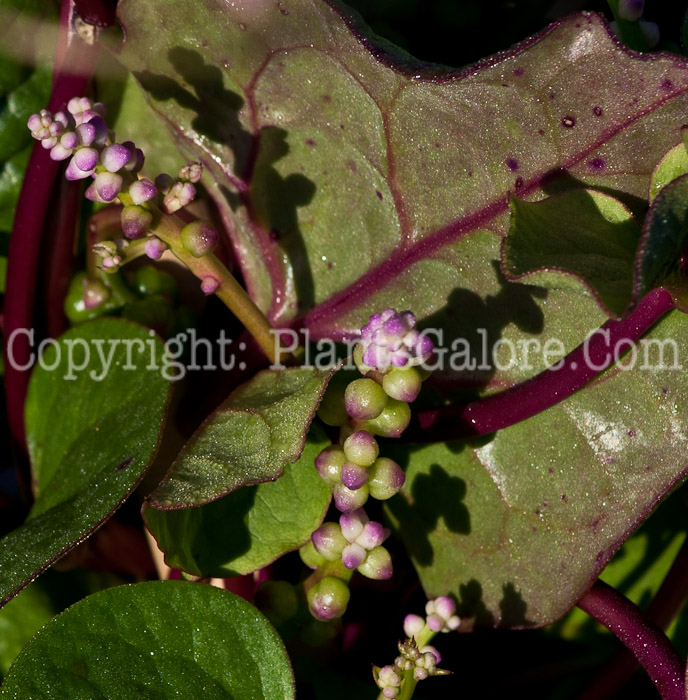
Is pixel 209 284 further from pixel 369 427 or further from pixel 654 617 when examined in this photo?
pixel 654 617

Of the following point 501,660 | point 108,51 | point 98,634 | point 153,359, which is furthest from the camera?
point 501,660

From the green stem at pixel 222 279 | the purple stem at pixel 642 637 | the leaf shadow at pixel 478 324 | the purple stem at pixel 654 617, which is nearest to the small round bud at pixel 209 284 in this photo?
the green stem at pixel 222 279

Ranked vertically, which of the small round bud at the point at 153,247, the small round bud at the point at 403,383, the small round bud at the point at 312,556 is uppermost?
the small round bud at the point at 153,247

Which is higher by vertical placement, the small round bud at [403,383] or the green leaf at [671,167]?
the green leaf at [671,167]

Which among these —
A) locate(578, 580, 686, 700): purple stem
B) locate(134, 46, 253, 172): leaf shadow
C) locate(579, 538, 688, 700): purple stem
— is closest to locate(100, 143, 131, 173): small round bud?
locate(134, 46, 253, 172): leaf shadow

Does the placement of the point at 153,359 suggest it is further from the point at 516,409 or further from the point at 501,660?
the point at 501,660

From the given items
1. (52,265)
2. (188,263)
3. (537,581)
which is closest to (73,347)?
(52,265)

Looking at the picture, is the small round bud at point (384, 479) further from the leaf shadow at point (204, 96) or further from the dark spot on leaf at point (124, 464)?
the leaf shadow at point (204, 96)
